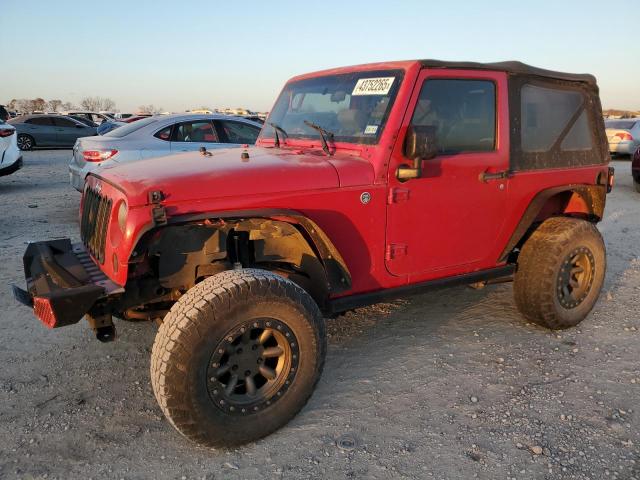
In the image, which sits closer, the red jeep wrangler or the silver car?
the red jeep wrangler

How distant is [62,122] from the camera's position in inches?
786

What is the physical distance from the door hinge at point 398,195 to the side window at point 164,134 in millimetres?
5632

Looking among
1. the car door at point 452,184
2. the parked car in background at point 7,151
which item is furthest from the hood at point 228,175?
the parked car in background at point 7,151

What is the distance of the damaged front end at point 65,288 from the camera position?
2502mm

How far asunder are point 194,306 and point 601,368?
2817 mm

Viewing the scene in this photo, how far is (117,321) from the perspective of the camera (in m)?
4.18

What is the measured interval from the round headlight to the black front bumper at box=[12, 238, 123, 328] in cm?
32

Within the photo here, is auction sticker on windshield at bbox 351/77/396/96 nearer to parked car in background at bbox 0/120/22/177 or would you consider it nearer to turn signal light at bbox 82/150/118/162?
turn signal light at bbox 82/150/118/162

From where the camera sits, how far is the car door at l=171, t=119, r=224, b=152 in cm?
796

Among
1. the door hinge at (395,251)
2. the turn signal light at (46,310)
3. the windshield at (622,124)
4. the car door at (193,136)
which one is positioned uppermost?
the windshield at (622,124)

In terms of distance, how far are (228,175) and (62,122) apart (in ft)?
65.6

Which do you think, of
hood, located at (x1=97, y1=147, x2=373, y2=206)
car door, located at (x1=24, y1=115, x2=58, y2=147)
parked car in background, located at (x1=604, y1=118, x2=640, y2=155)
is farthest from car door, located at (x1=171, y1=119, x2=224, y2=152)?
car door, located at (x1=24, y1=115, x2=58, y2=147)

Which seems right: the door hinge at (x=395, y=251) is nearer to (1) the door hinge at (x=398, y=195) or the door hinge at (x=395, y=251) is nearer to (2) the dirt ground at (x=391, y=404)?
(1) the door hinge at (x=398, y=195)

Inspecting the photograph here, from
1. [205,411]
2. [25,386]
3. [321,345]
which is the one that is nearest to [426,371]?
[321,345]
